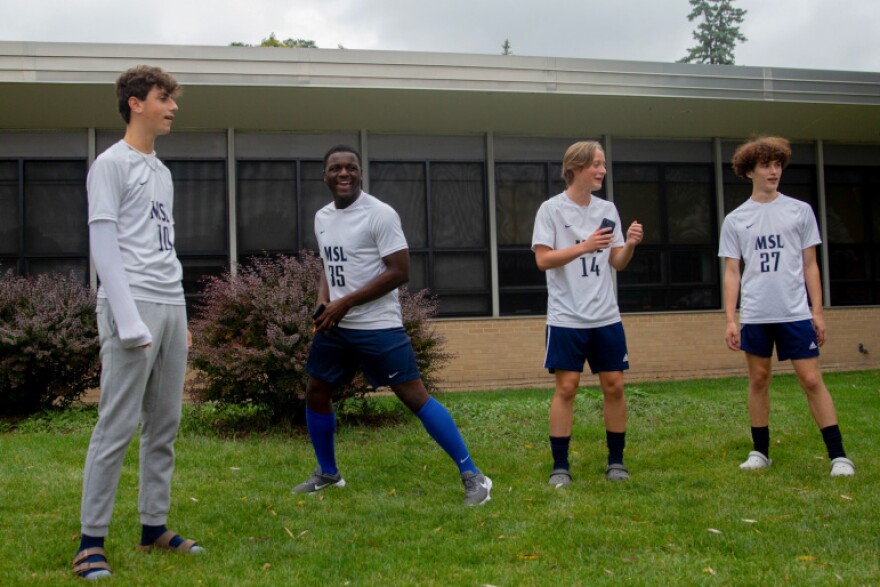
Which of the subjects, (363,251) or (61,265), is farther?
(61,265)

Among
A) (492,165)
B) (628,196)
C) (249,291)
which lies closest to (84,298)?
(249,291)

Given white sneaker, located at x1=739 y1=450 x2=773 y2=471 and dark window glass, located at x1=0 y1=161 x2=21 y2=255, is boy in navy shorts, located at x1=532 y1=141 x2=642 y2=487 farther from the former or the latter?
dark window glass, located at x1=0 y1=161 x2=21 y2=255

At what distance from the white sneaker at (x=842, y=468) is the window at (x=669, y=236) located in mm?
8003

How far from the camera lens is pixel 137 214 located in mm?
3506

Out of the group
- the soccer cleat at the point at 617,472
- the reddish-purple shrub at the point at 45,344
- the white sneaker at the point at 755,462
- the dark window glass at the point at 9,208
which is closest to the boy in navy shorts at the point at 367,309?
the soccer cleat at the point at 617,472

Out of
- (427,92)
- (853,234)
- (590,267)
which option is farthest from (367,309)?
(853,234)

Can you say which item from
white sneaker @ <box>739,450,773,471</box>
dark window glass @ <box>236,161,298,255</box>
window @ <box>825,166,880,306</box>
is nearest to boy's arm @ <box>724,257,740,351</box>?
white sneaker @ <box>739,450,773,471</box>

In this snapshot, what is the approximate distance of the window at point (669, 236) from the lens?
13.2m

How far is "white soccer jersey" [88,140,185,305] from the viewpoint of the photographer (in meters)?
3.37

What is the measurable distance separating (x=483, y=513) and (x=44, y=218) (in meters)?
9.49

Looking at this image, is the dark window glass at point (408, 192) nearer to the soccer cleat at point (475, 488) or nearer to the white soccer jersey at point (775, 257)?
the white soccer jersey at point (775, 257)

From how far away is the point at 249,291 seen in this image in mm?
6969

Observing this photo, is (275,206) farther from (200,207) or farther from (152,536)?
(152,536)

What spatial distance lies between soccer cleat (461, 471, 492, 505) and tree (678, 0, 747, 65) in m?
51.8
